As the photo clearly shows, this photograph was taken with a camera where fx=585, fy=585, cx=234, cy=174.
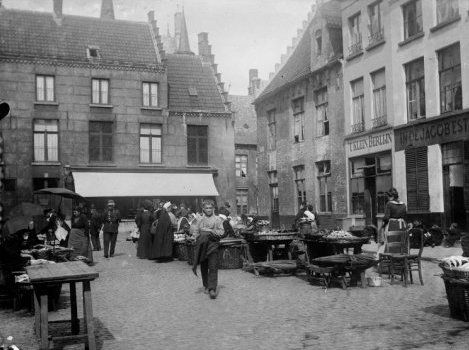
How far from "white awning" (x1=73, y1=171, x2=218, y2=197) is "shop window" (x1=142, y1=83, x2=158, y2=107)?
12.8 ft

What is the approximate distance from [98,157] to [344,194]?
45.2ft

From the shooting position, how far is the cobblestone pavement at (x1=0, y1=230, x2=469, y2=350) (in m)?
6.77

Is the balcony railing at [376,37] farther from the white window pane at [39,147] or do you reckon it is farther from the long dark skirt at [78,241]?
the white window pane at [39,147]

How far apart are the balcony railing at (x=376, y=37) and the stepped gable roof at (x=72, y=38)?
1365 cm

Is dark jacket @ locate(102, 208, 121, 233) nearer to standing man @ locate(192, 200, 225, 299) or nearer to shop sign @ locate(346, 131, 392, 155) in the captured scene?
standing man @ locate(192, 200, 225, 299)

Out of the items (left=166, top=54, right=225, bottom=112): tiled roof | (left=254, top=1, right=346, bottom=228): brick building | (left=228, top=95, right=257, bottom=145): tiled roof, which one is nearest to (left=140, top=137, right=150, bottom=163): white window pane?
(left=166, top=54, right=225, bottom=112): tiled roof

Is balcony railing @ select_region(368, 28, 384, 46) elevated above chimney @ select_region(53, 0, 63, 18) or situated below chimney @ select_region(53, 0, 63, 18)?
below

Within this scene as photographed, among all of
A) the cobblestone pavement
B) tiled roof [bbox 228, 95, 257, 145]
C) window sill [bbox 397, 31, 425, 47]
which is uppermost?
tiled roof [bbox 228, 95, 257, 145]

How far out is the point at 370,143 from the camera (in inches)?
874

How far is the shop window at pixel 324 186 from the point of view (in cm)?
2511

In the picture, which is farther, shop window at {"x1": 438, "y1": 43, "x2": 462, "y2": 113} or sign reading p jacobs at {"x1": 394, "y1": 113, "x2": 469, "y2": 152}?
shop window at {"x1": 438, "y1": 43, "x2": 462, "y2": 113}

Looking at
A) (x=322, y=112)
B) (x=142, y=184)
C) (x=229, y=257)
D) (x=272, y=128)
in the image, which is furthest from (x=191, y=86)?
(x=229, y=257)

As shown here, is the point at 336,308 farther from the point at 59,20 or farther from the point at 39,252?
the point at 59,20

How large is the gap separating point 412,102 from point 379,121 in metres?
1.84
